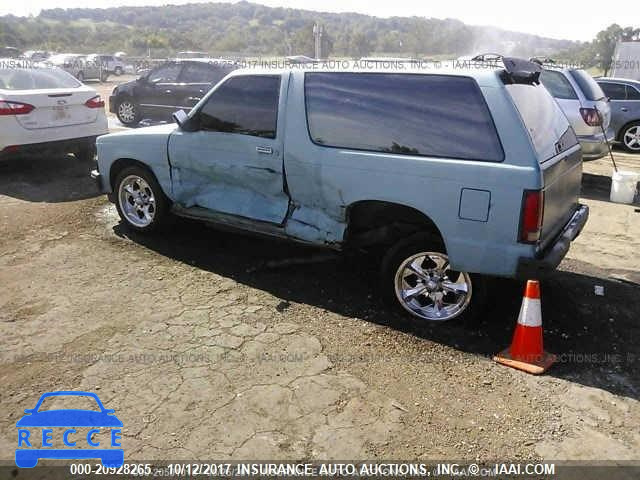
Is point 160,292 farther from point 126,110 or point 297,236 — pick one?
point 126,110

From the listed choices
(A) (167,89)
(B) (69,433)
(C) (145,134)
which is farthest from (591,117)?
(A) (167,89)

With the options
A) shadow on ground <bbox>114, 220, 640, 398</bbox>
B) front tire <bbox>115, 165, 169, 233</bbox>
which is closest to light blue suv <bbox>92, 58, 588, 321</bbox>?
shadow on ground <bbox>114, 220, 640, 398</bbox>

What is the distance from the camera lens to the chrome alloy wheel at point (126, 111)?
43.5ft

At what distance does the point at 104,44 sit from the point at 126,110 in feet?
227

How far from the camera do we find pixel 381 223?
13.8ft

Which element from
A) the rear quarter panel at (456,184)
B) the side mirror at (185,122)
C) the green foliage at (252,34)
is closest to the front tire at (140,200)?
the side mirror at (185,122)

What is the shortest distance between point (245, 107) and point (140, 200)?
5.70 ft

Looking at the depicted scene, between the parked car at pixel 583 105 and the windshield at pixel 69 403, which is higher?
the parked car at pixel 583 105

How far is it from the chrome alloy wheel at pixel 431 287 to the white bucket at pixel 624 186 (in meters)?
4.79

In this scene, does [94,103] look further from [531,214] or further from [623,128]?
[623,128]

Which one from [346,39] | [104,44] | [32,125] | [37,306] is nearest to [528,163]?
[37,306]

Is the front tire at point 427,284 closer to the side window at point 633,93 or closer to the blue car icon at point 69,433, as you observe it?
the blue car icon at point 69,433

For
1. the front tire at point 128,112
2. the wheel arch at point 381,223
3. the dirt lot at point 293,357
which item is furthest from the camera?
the front tire at point 128,112

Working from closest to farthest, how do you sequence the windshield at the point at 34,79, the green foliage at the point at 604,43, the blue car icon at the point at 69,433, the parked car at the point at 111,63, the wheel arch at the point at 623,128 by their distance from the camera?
the blue car icon at the point at 69,433 → the windshield at the point at 34,79 → the wheel arch at the point at 623,128 → the parked car at the point at 111,63 → the green foliage at the point at 604,43
